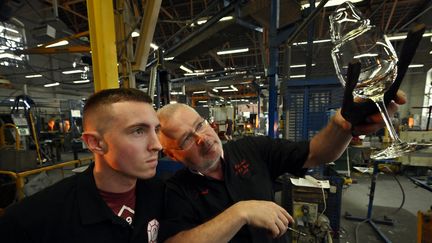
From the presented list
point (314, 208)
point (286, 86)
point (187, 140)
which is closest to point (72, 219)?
point (187, 140)

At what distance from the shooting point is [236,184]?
1.04 meters

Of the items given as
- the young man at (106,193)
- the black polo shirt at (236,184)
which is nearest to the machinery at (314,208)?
the black polo shirt at (236,184)

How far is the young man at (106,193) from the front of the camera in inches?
28.8

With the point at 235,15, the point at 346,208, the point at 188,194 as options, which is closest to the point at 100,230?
the point at 188,194

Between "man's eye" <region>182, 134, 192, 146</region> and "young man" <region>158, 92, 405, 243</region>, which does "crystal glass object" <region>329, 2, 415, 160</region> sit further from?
"man's eye" <region>182, 134, 192, 146</region>

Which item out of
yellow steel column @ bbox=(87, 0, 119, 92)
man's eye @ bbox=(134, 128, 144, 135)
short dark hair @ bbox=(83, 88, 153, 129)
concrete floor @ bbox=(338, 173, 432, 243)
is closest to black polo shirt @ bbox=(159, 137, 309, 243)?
man's eye @ bbox=(134, 128, 144, 135)

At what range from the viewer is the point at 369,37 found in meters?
0.67

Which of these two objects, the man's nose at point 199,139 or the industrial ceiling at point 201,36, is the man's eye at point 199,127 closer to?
the man's nose at point 199,139

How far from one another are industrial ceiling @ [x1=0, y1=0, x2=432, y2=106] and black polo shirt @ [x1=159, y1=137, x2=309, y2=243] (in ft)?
3.71

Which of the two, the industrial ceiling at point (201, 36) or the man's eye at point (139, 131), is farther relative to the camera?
the industrial ceiling at point (201, 36)

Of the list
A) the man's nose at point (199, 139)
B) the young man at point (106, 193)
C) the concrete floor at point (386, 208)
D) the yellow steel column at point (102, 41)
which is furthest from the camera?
the concrete floor at point (386, 208)

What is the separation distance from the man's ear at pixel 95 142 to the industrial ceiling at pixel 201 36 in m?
1.78

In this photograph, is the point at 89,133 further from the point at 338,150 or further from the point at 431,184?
the point at 431,184

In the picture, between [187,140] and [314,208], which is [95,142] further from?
[314,208]
